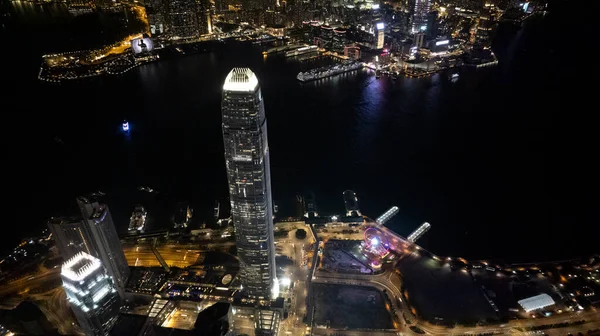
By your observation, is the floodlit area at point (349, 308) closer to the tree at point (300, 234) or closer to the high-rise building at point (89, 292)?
the tree at point (300, 234)

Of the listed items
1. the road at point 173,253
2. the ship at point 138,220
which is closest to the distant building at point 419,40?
the road at point 173,253

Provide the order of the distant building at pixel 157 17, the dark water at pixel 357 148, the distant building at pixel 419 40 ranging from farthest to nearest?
the distant building at pixel 157 17
the distant building at pixel 419 40
the dark water at pixel 357 148

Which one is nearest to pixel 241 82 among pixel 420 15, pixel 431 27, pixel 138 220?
pixel 138 220

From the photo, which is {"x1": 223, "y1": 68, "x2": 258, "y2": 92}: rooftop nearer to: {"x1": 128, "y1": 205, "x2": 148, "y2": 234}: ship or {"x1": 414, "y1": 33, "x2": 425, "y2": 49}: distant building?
{"x1": 128, "y1": 205, "x2": 148, "y2": 234}: ship

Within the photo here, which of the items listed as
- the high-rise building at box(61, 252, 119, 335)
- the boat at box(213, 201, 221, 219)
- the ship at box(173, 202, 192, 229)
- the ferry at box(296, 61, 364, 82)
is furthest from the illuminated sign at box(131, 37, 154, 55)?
the high-rise building at box(61, 252, 119, 335)

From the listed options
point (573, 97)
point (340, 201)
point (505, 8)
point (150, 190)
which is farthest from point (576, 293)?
point (505, 8)

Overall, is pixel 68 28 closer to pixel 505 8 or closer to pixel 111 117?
pixel 111 117
